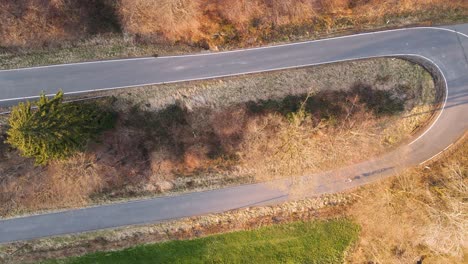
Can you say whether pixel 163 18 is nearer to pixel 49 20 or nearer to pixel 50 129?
pixel 49 20

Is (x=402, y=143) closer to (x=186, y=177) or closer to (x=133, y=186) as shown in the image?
(x=186, y=177)

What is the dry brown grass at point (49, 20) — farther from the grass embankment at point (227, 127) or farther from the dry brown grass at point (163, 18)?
the grass embankment at point (227, 127)

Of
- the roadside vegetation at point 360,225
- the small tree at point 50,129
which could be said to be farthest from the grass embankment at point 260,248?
the small tree at point 50,129

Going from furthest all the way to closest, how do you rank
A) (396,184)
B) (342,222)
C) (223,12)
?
1. (342,222)
2. (396,184)
3. (223,12)

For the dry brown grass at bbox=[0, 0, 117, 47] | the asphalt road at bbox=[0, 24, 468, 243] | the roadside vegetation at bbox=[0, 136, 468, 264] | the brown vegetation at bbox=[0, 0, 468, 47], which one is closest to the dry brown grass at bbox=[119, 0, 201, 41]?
the brown vegetation at bbox=[0, 0, 468, 47]

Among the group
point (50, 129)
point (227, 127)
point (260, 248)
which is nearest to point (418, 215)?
point (260, 248)

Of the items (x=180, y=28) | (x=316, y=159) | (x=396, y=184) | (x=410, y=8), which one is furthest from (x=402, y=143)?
(x=180, y=28)
